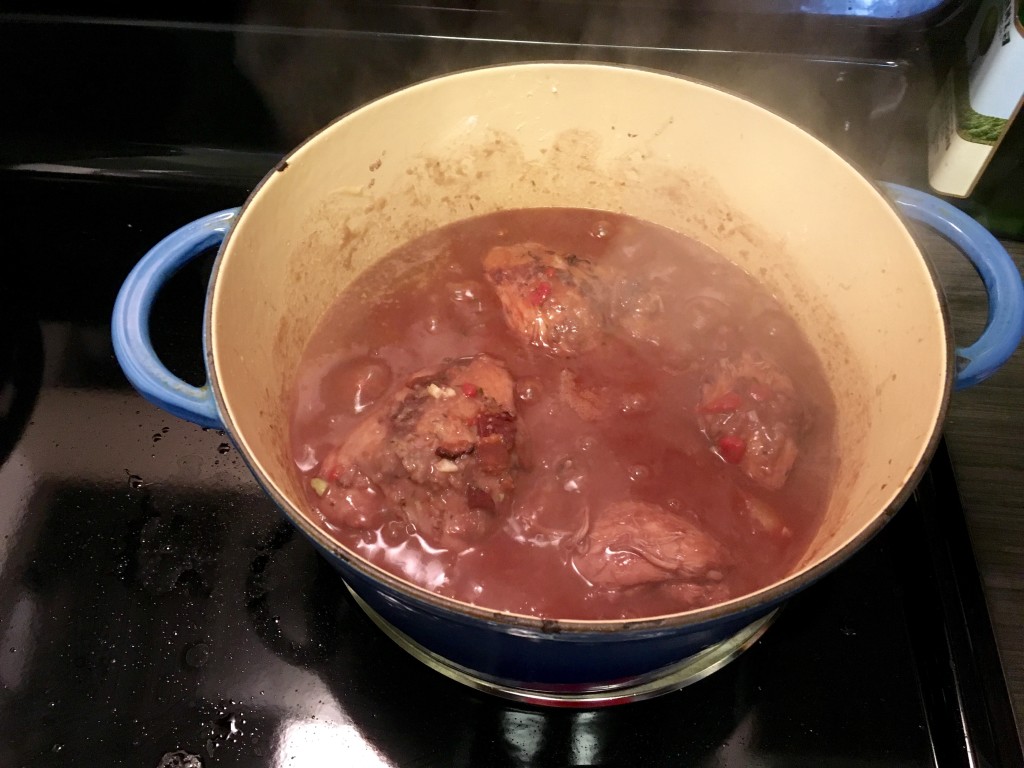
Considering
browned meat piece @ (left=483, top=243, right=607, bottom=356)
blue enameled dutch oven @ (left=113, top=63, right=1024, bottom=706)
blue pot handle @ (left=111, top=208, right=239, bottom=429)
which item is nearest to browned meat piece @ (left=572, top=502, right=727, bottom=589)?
blue enameled dutch oven @ (left=113, top=63, right=1024, bottom=706)

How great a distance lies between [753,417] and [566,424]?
386mm

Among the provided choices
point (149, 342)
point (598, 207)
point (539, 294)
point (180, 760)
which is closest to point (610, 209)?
point (598, 207)

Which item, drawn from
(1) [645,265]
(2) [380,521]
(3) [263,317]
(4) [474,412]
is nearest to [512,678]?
(2) [380,521]

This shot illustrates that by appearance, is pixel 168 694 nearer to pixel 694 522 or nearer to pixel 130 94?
pixel 694 522

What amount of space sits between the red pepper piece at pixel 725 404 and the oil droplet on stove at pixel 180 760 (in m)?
1.21

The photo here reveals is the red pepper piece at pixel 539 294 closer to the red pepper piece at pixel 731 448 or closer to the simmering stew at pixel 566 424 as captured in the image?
the simmering stew at pixel 566 424

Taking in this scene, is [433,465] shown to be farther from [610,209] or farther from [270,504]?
[610,209]

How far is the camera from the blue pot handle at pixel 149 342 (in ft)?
4.05

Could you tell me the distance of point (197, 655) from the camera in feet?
5.18

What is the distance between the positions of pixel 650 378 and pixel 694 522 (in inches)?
14.5

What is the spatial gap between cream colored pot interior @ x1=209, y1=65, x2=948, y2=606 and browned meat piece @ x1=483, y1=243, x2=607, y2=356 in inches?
11.4

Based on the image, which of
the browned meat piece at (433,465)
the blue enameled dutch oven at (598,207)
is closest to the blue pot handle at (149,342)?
the blue enameled dutch oven at (598,207)

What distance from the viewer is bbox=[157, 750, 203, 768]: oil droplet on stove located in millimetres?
1456

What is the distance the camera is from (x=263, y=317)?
1.62 meters
